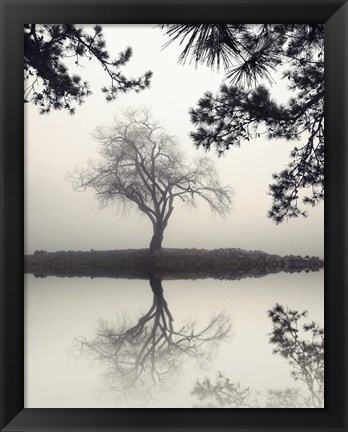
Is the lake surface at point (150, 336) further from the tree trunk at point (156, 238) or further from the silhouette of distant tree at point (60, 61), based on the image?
the silhouette of distant tree at point (60, 61)

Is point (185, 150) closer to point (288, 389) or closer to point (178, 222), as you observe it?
point (178, 222)

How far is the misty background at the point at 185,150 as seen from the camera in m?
2.12

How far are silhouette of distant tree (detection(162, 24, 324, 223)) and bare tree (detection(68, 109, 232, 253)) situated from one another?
32 cm

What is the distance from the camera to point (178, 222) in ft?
7.64

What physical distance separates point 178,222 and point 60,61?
90cm

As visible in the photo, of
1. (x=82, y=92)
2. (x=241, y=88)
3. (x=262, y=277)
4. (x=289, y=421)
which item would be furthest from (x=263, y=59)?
(x=289, y=421)

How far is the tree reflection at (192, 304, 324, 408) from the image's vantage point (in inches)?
62.0

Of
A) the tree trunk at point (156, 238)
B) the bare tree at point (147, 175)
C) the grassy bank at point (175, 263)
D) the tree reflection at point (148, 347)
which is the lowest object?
the tree reflection at point (148, 347)

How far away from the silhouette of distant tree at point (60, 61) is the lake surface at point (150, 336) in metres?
0.69
